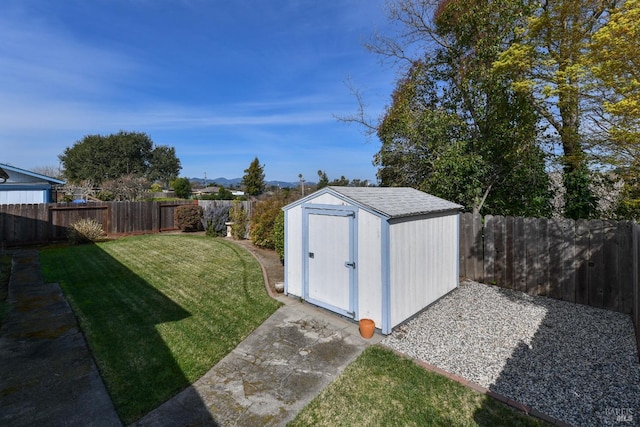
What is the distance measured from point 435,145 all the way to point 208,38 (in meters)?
8.90

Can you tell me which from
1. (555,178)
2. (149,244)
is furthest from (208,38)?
(555,178)

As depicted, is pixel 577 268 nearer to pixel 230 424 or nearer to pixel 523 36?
pixel 523 36

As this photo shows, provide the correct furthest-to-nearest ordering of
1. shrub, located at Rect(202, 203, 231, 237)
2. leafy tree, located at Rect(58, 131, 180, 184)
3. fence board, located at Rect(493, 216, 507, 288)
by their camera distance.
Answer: leafy tree, located at Rect(58, 131, 180, 184)
shrub, located at Rect(202, 203, 231, 237)
fence board, located at Rect(493, 216, 507, 288)

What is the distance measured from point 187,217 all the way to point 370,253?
1377 cm

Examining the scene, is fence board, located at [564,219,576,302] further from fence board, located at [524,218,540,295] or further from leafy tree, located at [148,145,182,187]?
leafy tree, located at [148,145,182,187]

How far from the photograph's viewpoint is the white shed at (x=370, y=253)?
4.93m

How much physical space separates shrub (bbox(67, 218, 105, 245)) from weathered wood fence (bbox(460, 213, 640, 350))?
49.0ft

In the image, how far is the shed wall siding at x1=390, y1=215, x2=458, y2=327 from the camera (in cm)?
503

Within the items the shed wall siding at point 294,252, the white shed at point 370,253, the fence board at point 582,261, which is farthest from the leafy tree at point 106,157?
the fence board at point 582,261

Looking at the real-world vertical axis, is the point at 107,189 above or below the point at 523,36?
below

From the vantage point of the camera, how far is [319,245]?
5.93m

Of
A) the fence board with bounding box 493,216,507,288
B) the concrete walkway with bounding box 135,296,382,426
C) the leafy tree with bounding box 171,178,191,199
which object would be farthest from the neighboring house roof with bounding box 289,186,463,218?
the leafy tree with bounding box 171,178,191,199

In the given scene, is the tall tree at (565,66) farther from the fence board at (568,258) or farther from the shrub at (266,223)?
the shrub at (266,223)

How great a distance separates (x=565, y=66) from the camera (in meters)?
6.66
